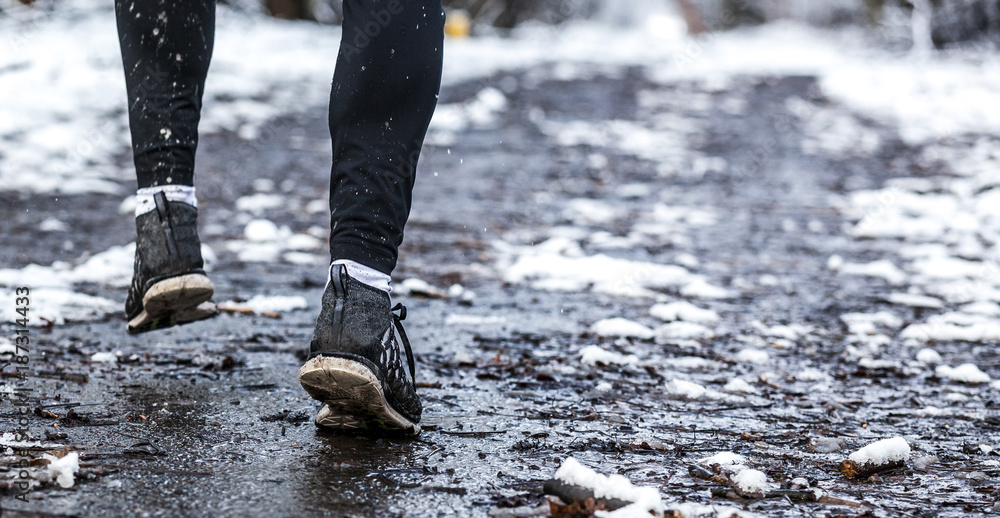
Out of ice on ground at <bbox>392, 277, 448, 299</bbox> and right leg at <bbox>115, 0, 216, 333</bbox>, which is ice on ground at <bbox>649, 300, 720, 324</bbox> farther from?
right leg at <bbox>115, 0, 216, 333</bbox>

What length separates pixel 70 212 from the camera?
3.60 metres

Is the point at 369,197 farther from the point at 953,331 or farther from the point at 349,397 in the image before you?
the point at 953,331

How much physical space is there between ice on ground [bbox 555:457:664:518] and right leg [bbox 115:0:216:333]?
88 cm

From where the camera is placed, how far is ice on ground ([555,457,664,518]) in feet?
3.92

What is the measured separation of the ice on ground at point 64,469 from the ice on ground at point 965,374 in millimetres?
1828

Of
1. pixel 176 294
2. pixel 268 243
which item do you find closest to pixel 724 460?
pixel 176 294

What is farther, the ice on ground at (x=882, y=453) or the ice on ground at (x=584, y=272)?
the ice on ground at (x=584, y=272)

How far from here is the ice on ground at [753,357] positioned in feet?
7.20

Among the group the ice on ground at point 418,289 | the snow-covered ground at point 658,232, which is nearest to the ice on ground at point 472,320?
the snow-covered ground at point 658,232

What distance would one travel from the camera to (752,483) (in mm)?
1349

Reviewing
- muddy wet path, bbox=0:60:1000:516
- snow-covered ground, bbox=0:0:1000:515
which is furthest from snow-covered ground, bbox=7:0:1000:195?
muddy wet path, bbox=0:60:1000:516

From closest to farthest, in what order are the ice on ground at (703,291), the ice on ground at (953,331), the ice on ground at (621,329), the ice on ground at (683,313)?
the ice on ground at (621,329) → the ice on ground at (953,331) → the ice on ground at (683,313) → the ice on ground at (703,291)

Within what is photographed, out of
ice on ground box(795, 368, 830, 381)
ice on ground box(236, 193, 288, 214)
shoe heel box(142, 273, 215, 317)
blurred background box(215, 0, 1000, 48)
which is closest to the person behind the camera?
shoe heel box(142, 273, 215, 317)

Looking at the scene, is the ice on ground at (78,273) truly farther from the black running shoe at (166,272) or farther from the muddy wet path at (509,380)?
the black running shoe at (166,272)
